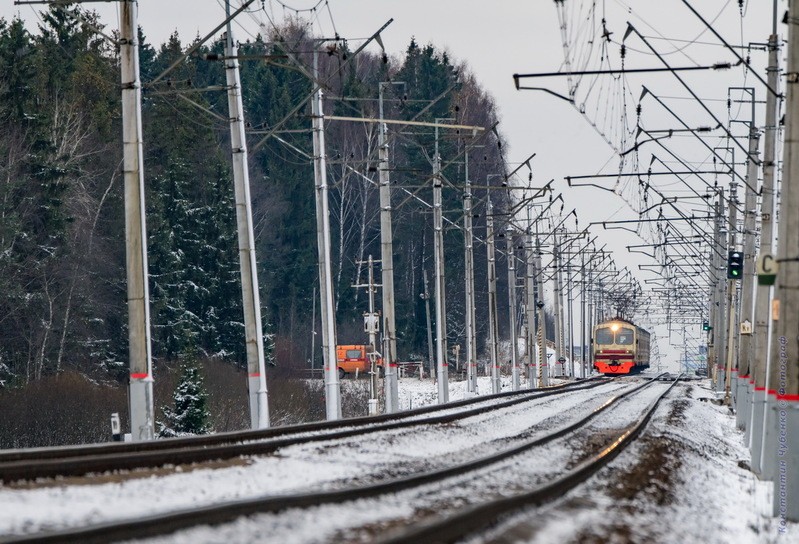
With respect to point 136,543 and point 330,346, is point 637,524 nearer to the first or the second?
point 136,543

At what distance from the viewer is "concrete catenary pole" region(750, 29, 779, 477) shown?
80.2ft

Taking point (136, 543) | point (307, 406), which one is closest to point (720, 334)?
point (307, 406)

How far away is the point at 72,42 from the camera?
7725 centimetres

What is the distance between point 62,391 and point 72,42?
32.5 metres

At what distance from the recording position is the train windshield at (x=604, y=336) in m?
77.2

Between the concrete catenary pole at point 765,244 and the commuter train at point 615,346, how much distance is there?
159ft

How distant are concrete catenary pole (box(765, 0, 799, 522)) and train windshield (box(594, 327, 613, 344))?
60.0 meters

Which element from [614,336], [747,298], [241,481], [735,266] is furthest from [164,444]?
[614,336]

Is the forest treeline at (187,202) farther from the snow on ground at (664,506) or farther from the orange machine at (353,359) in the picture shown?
the snow on ground at (664,506)

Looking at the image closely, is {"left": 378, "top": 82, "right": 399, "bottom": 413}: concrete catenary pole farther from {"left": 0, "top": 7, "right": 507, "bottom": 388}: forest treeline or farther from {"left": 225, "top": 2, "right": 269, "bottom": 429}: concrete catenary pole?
{"left": 225, "top": 2, "right": 269, "bottom": 429}: concrete catenary pole

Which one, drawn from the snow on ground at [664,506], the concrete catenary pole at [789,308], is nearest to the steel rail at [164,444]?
the snow on ground at [664,506]

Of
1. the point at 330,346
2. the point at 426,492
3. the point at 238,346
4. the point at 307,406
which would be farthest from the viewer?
the point at 238,346

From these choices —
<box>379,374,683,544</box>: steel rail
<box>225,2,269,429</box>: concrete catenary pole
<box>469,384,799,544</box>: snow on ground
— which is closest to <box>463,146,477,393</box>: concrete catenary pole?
<box>225,2,269,429</box>: concrete catenary pole

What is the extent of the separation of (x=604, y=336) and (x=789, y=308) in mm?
60769
